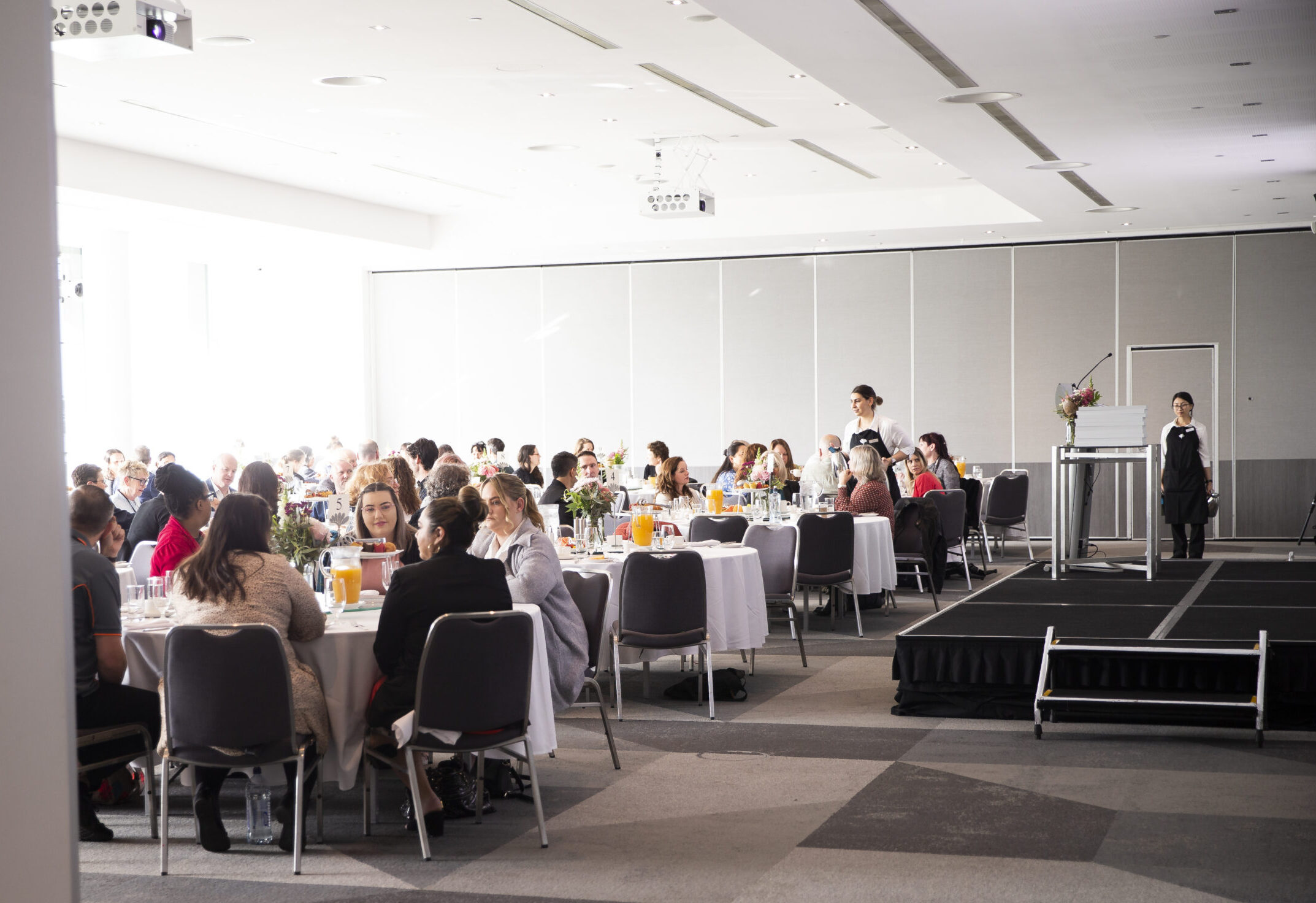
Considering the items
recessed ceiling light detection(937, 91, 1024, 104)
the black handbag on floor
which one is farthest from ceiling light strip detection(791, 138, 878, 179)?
the black handbag on floor

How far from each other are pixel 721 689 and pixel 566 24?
4.03m

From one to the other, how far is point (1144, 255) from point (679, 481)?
7.71 m

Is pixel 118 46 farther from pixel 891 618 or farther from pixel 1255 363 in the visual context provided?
pixel 1255 363

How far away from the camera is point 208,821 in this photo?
15.0 ft

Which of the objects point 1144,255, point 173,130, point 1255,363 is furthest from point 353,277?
point 1255,363

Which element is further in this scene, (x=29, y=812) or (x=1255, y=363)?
(x=1255, y=363)

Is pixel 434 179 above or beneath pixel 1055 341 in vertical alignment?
above

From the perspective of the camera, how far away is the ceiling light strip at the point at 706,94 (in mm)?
8906

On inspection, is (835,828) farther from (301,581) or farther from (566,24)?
(566,24)

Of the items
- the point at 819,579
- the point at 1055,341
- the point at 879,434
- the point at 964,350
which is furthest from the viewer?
the point at 964,350

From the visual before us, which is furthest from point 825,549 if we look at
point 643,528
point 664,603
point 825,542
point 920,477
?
point 920,477

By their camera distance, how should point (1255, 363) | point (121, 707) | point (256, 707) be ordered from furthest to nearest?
point (1255, 363) → point (121, 707) → point (256, 707)

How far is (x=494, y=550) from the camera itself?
602 cm

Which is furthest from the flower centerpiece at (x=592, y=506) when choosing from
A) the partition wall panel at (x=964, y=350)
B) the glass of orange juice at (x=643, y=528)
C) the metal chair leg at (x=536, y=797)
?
the partition wall panel at (x=964, y=350)
